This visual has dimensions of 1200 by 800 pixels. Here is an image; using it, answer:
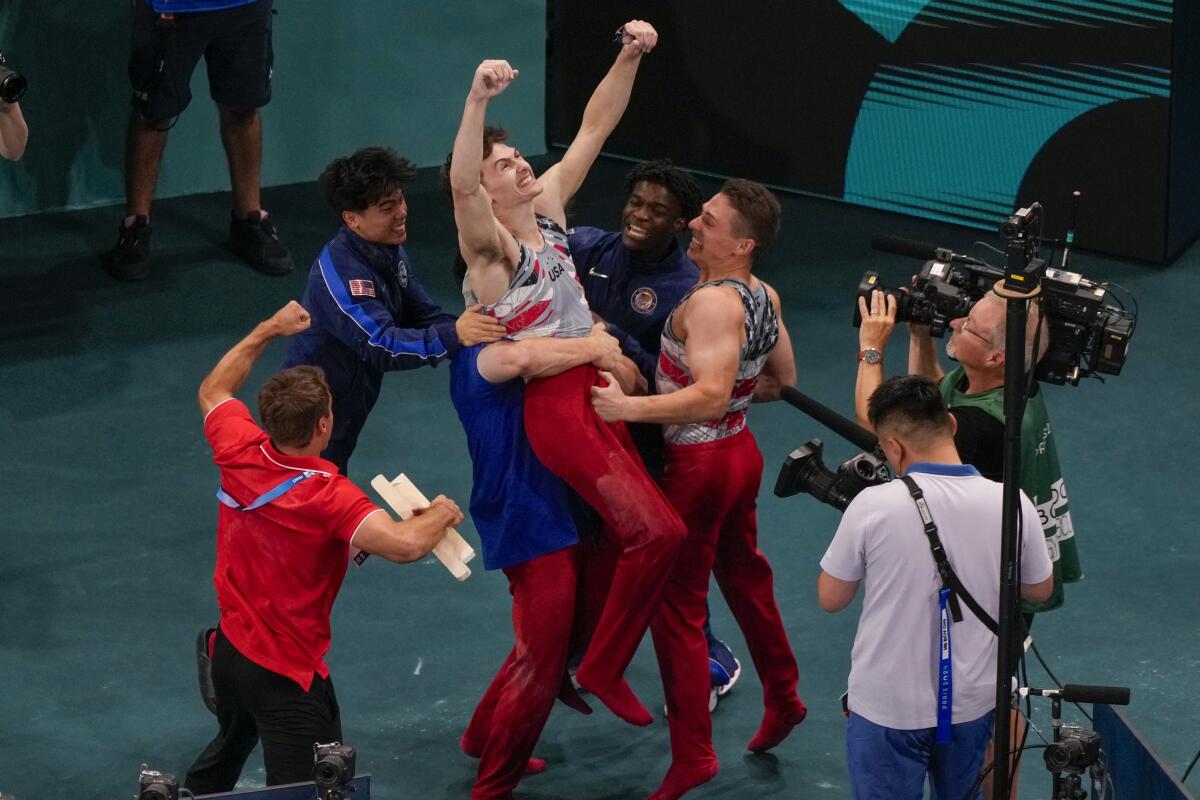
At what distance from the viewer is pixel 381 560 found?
662cm

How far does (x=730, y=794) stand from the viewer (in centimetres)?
531

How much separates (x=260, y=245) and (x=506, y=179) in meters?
4.45

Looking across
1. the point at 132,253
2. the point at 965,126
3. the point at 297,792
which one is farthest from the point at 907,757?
the point at 965,126

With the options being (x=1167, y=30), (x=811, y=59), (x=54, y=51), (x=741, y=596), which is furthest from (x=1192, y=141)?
(x=54, y=51)

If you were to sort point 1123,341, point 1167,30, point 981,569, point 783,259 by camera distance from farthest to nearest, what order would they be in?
1. point 783,259
2. point 1167,30
3. point 1123,341
4. point 981,569

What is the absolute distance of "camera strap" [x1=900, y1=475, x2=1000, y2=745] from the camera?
4.09 meters

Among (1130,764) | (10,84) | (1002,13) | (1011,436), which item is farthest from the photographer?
(1002,13)

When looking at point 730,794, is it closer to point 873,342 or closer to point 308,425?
point 873,342

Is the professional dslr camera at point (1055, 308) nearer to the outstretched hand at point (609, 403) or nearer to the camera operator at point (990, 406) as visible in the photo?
the camera operator at point (990, 406)

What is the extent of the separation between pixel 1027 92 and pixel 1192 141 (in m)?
0.87

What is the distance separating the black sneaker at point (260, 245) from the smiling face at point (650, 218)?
393 centimetres

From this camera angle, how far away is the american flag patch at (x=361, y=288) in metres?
5.48

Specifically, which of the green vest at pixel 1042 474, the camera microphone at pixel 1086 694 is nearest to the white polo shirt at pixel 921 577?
the camera microphone at pixel 1086 694

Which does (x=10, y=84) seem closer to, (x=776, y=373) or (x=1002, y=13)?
(x=776, y=373)
